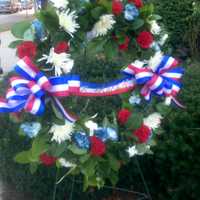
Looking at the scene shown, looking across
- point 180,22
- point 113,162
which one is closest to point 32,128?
point 113,162

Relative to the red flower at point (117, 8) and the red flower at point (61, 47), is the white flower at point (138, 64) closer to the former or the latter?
the red flower at point (117, 8)

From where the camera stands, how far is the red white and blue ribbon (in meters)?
2.41

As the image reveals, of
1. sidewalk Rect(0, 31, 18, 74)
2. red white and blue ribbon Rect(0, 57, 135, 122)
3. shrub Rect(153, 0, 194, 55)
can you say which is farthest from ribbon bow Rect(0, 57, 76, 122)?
sidewalk Rect(0, 31, 18, 74)

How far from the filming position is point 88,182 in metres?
2.84

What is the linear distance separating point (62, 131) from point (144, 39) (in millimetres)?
675

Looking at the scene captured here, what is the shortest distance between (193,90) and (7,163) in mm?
1567

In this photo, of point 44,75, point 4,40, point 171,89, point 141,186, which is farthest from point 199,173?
point 4,40

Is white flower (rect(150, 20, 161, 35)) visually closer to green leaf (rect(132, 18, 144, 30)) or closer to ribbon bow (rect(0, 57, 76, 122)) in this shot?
green leaf (rect(132, 18, 144, 30))

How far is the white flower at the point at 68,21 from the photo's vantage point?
2533mm

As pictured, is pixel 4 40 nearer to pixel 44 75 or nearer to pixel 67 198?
pixel 67 198

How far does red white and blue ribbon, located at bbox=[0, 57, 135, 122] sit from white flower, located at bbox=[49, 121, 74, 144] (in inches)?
1.6

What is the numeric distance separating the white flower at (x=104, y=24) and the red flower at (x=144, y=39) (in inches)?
7.4

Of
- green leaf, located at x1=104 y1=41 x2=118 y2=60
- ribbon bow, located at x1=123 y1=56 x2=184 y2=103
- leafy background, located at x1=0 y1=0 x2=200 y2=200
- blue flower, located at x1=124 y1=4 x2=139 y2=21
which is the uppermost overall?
blue flower, located at x1=124 y1=4 x2=139 y2=21

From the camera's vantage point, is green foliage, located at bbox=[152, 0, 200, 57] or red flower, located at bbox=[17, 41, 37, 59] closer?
red flower, located at bbox=[17, 41, 37, 59]
